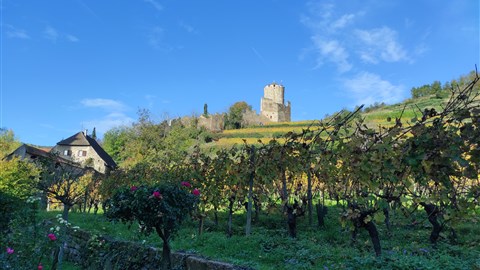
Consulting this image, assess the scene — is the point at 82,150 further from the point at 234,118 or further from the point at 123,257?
the point at 123,257

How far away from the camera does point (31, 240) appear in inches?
222

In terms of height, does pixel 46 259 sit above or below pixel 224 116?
below

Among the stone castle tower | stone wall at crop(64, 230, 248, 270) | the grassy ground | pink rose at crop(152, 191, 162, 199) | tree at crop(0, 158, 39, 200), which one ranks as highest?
the stone castle tower

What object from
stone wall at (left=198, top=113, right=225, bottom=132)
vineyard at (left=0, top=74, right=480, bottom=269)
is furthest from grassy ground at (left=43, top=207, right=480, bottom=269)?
stone wall at (left=198, top=113, right=225, bottom=132)

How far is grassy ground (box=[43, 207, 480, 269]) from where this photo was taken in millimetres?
4562

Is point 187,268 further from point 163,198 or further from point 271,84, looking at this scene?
point 271,84

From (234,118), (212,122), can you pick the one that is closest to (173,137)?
(212,122)

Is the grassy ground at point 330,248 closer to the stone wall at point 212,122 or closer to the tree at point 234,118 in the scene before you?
the stone wall at point 212,122

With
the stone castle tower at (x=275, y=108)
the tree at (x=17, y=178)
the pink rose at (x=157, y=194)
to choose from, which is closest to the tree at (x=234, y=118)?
the stone castle tower at (x=275, y=108)

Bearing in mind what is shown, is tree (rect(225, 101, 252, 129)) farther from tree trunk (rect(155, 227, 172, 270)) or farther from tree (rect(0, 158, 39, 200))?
tree trunk (rect(155, 227, 172, 270))

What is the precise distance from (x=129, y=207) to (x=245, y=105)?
64666 mm

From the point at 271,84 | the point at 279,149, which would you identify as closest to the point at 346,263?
the point at 279,149

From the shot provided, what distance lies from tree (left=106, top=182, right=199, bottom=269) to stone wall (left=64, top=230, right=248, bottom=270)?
1.43ft

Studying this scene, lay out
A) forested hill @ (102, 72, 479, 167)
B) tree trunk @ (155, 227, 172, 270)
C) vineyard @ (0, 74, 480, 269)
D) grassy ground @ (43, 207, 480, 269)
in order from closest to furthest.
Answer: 1. vineyard @ (0, 74, 480, 269)
2. grassy ground @ (43, 207, 480, 269)
3. tree trunk @ (155, 227, 172, 270)
4. forested hill @ (102, 72, 479, 167)
